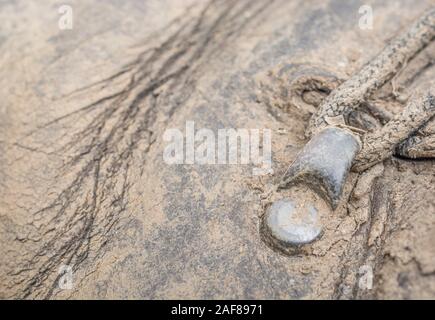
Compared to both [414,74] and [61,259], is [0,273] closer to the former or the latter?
[61,259]

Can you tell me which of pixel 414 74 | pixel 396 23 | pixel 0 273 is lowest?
pixel 0 273

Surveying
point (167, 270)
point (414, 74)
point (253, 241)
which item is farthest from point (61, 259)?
point (414, 74)

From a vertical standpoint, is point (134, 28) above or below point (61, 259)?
above

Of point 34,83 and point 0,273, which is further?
point 34,83

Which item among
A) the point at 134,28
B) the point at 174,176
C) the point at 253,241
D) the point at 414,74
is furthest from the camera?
the point at 134,28
